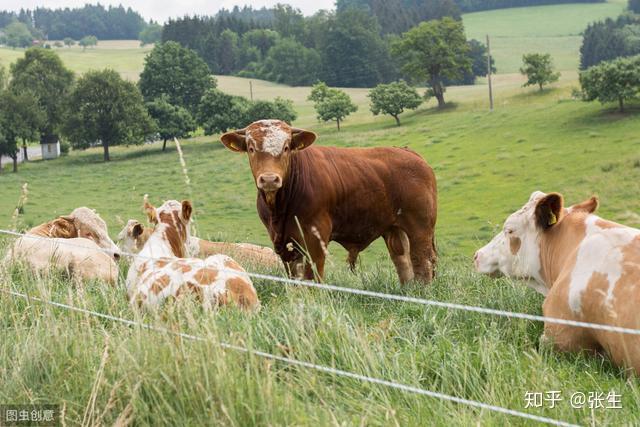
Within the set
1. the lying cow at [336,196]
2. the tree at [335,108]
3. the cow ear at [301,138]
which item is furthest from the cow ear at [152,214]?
the tree at [335,108]

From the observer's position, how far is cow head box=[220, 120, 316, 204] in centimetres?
745

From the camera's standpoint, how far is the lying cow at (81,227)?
35.1 ft

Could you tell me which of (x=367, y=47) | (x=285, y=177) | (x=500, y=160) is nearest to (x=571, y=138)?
(x=500, y=160)

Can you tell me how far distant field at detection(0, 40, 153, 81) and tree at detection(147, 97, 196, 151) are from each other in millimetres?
39522

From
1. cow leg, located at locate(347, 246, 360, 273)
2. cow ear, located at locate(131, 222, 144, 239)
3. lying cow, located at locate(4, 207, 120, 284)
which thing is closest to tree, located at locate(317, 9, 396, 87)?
cow leg, located at locate(347, 246, 360, 273)

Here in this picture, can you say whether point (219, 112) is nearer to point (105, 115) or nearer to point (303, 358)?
point (105, 115)

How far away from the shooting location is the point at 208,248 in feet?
41.7

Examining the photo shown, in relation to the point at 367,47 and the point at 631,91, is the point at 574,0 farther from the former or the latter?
the point at 631,91

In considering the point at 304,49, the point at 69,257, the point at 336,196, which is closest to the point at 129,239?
the point at 69,257

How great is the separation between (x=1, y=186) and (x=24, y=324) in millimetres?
60067

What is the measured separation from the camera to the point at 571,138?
55656 millimetres

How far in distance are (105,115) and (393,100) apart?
2982 cm

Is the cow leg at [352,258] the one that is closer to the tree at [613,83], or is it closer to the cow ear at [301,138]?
the cow ear at [301,138]

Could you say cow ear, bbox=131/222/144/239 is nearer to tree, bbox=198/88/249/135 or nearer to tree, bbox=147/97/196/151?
tree, bbox=147/97/196/151
